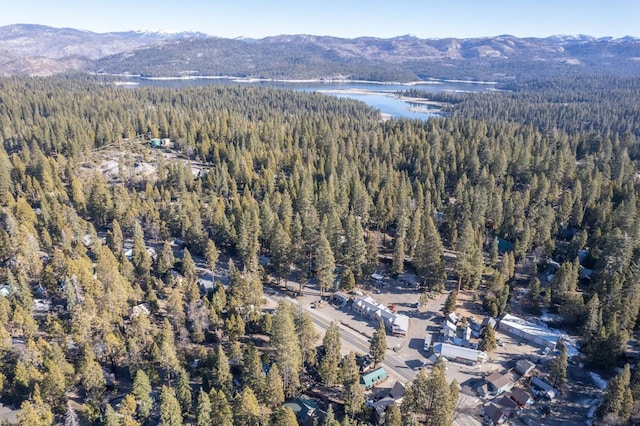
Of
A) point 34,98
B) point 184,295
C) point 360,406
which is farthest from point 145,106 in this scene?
point 360,406

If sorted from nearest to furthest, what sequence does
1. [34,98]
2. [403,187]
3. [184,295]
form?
[184,295]
[403,187]
[34,98]

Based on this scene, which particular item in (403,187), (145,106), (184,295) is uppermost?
(145,106)

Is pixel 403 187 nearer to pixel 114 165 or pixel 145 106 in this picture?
pixel 114 165

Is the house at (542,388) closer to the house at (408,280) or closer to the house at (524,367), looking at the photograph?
the house at (524,367)

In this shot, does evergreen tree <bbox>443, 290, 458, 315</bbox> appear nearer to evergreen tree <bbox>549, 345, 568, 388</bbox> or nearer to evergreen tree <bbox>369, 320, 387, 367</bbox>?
evergreen tree <bbox>549, 345, 568, 388</bbox>

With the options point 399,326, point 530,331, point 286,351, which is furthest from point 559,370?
point 286,351

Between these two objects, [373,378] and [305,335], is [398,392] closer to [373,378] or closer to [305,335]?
[373,378]

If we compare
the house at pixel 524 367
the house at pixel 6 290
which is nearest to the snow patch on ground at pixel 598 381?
the house at pixel 524 367
